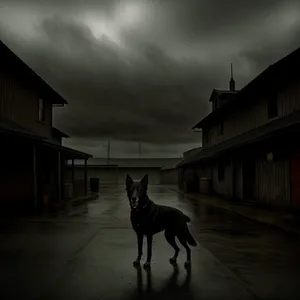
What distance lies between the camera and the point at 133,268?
6352mm

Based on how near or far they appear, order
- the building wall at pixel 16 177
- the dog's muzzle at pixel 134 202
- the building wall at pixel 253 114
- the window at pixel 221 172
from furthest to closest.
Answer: the window at pixel 221 172 < the building wall at pixel 16 177 < the building wall at pixel 253 114 < the dog's muzzle at pixel 134 202

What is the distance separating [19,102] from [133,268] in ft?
50.0

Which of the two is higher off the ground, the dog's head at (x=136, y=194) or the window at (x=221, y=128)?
the window at (x=221, y=128)

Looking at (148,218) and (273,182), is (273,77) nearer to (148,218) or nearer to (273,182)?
(273,182)

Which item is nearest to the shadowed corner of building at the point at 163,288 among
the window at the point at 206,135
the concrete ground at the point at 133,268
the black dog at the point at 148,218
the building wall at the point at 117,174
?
the concrete ground at the point at 133,268

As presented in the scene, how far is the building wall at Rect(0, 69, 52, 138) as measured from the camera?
58.4 ft

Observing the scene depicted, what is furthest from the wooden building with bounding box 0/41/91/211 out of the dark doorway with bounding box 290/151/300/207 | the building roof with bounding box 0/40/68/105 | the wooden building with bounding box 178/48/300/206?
the dark doorway with bounding box 290/151/300/207

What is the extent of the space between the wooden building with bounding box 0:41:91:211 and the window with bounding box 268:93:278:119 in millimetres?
10762

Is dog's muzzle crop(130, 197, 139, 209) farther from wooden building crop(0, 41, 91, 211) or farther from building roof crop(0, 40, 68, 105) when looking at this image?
building roof crop(0, 40, 68, 105)

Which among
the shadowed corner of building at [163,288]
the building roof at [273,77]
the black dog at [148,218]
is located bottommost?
the shadowed corner of building at [163,288]

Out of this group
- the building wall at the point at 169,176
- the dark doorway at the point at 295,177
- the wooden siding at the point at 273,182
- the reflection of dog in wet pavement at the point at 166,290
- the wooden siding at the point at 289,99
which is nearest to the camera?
the reflection of dog in wet pavement at the point at 166,290

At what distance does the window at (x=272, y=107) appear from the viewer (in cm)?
1823

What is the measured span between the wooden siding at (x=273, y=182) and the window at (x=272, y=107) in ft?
7.12

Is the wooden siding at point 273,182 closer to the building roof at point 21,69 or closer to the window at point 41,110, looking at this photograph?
the building roof at point 21,69
